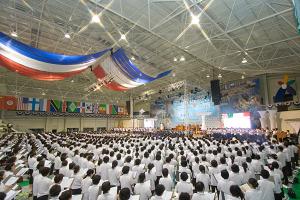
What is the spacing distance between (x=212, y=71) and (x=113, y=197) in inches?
817

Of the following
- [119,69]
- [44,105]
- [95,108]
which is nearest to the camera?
[119,69]

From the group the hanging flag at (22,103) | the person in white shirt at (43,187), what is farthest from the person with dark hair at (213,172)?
the hanging flag at (22,103)

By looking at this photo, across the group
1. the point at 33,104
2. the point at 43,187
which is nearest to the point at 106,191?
the point at 43,187

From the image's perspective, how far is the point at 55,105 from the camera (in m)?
25.2

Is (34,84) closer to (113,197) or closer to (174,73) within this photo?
(174,73)

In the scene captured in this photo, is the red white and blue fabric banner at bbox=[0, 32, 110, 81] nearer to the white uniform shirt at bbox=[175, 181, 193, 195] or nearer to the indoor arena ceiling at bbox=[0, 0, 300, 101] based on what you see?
the indoor arena ceiling at bbox=[0, 0, 300, 101]

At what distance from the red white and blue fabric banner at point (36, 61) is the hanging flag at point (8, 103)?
15727 mm

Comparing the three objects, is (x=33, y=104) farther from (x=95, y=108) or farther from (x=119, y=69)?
(x=119, y=69)

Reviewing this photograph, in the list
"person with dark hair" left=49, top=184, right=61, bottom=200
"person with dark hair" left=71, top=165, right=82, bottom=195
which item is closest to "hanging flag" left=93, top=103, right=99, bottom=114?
"person with dark hair" left=71, top=165, right=82, bottom=195

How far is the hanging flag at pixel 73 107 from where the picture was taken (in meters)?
26.6

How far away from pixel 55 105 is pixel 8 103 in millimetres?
5342

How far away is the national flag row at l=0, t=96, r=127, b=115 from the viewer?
21077mm

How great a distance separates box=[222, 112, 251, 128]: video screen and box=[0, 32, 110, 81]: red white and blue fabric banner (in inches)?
719

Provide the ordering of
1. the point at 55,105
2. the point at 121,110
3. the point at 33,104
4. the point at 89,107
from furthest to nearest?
1. the point at 121,110
2. the point at 89,107
3. the point at 55,105
4. the point at 33,104
